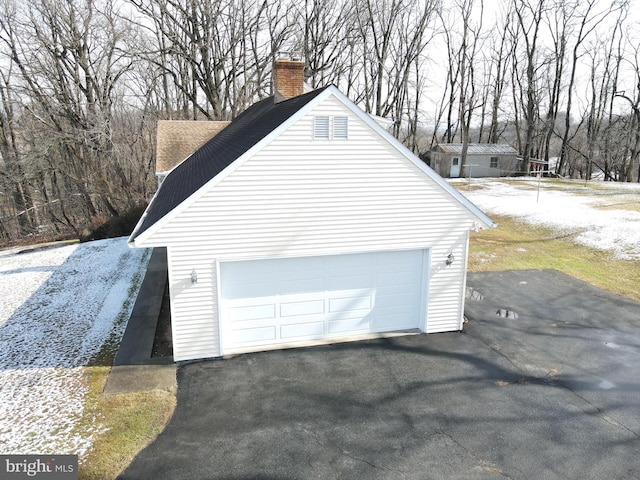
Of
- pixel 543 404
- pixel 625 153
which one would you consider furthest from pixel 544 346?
pixel 625 153

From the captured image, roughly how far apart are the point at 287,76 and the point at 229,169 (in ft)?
27.5

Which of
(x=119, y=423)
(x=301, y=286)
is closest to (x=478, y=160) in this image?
(x=301, y=286)

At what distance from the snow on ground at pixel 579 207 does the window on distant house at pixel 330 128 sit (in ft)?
48.7

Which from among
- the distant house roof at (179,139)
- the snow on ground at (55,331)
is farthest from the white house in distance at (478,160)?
the snow on ground at (55,331)

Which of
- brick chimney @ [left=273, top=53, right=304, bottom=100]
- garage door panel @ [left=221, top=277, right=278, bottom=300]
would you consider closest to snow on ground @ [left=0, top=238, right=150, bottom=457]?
garage door panel @ [left=221, top=277, right=278, bottom=300]

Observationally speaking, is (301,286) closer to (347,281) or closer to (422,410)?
(347,281)

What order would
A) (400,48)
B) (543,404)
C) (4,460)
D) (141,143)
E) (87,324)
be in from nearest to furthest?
(4,460) < (543,404) < (87,324) < (141,143) < (400,48)

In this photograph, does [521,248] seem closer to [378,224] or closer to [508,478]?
[378,224]

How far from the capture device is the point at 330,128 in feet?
29.8

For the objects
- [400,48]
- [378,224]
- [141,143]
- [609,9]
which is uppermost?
[609,9]

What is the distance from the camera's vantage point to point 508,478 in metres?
6.01

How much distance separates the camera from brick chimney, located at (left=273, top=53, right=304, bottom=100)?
15625 mm

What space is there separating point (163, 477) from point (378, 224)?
640 centimetres

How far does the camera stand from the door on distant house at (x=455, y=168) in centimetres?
4516
